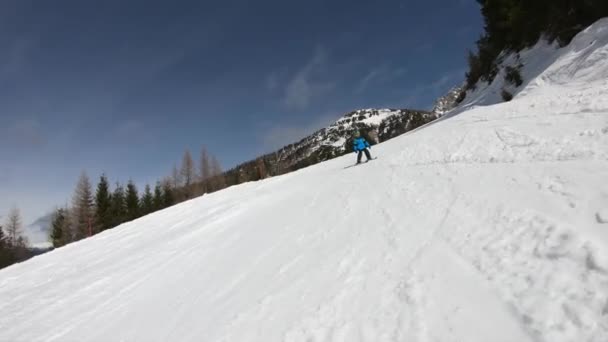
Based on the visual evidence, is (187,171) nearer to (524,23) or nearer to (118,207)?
(118,207)

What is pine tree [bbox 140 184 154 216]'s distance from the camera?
57056mm

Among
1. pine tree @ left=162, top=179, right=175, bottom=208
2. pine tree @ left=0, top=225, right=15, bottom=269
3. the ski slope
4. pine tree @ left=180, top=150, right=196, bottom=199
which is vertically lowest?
pine tree @ left=0, top=225, right=15, bottom=269

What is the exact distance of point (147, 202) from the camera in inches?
2324

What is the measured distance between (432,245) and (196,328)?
501cm

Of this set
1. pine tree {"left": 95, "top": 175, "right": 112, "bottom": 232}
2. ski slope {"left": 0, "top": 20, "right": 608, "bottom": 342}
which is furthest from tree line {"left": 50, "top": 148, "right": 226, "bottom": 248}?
ski slope {"left": 0, "top": 20, "right": 608, "bottom": 342}

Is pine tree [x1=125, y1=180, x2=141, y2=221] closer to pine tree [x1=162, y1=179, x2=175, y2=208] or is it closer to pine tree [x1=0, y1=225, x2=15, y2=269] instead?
pine tree [x1=162, y1=179, x2=175, y2=208]

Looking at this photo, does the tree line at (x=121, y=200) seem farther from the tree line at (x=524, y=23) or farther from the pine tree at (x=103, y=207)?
the tree line at (x=524, y=23)

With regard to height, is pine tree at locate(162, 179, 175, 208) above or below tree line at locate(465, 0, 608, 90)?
below

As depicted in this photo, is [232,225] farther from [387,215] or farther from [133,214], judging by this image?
[133,214]

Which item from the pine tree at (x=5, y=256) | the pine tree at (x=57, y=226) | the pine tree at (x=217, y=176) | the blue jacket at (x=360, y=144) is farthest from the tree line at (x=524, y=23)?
the pine tree at (x=57, y=226)

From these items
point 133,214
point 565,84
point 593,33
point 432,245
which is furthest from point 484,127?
point 133,214

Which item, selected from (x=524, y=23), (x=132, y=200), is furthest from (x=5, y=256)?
(x=524, y=23)

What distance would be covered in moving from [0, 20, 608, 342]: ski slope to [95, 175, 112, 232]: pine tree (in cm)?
4067

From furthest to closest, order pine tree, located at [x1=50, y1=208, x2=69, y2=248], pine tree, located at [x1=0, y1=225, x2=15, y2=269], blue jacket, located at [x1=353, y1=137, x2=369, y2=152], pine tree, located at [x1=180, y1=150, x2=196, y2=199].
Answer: pine tree, located at [x1=180, y1=150, x2=196, y2=199] → pine tree, located at [x1=50, y1=208, x2=69, y2=248] → pine tree, located at [x1=0, y1=225, x2=15, y2=269] → blue jacket, located at [x1=353, y1=137, x2=369, y2=152]
